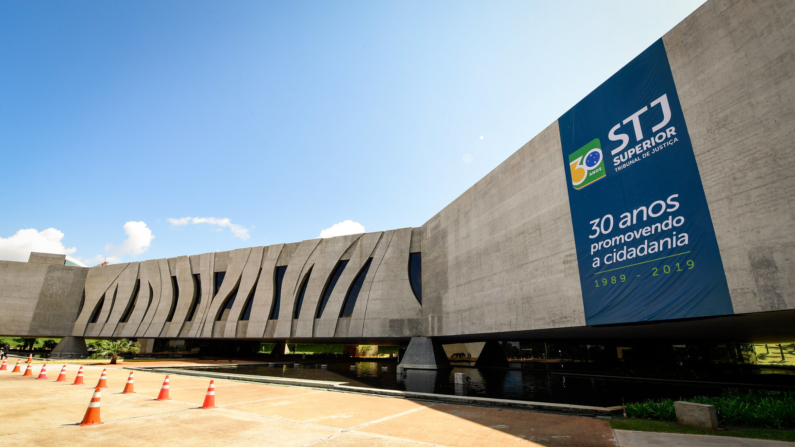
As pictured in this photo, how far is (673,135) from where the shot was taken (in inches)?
453

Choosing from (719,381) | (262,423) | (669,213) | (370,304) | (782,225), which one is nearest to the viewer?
(262,423)

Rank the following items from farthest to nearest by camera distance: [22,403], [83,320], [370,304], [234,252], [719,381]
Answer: [83,320], [234,252], [370,304], [719,381], [22,403]

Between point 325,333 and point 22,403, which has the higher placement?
point 325,333

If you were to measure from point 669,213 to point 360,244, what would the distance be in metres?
23.6

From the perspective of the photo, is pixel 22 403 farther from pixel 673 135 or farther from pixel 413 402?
pixel 673 135

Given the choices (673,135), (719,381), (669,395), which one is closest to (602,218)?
(673,135)

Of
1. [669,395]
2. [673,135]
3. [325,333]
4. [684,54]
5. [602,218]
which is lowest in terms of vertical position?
[669,395]

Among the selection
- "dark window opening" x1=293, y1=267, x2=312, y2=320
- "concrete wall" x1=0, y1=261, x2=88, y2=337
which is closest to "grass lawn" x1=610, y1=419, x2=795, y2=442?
"dark window opening" x1=293, y1=267, x2=312, y2=320

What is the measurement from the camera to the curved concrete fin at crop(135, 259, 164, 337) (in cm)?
3844

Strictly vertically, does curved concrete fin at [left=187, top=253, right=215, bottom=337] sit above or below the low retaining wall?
above

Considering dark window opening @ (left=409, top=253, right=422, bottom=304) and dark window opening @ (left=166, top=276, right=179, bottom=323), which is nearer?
dark window opening @ (left=409, top=253, right=422, bottom=304)

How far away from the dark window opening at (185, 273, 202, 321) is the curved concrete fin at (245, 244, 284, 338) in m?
7.82

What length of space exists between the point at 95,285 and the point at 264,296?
2409 centimetres

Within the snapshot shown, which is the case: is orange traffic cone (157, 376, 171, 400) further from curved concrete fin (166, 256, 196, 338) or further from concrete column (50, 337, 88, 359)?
concrete column (50, 337, 88, 359)
